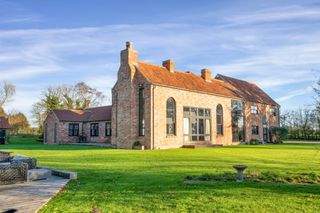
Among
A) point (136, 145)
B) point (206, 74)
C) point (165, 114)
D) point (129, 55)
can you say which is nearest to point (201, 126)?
point (165, 114)

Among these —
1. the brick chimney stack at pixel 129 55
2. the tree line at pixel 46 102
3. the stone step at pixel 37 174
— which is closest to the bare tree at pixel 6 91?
the tree line at pixel 46 102

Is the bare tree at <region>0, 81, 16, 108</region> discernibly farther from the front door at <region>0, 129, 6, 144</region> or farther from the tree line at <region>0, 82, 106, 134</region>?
the front door at <region>0, 129, 6, 144</region>

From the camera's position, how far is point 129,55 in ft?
88.6

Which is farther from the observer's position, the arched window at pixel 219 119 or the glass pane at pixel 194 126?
the arched window at pixel 219 119

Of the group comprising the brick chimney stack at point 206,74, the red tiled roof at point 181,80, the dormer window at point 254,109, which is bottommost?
the dormer window at point 254,109

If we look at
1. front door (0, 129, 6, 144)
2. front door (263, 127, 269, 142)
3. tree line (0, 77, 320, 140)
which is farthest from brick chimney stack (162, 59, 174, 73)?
tree line (0, 77, 320, 140)

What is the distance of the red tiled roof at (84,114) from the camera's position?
120ft

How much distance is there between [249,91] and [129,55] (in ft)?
70.7

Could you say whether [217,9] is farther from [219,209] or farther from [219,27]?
[219,209]

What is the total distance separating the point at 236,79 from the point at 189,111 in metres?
16.9

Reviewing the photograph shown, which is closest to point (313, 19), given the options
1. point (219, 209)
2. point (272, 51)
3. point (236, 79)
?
point (272, 51)

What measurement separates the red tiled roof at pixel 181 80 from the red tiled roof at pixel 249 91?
2960 mm

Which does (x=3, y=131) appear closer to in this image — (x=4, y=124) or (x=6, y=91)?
(x=4, y=124)

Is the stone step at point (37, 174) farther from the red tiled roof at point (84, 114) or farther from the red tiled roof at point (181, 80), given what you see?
the red tiled roof at point (84, 114)
